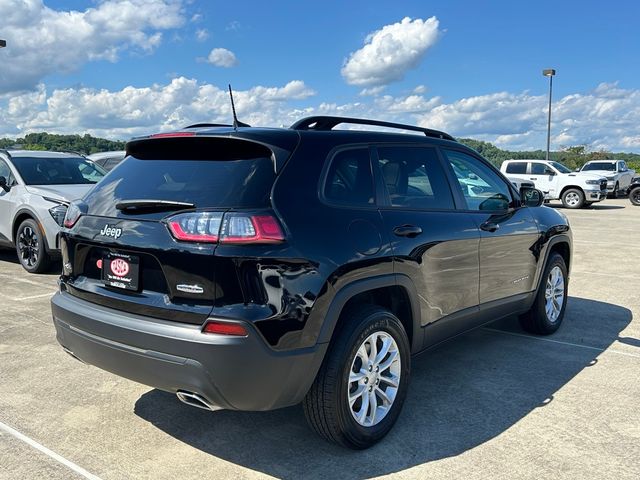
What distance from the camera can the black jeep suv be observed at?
2.66 metres

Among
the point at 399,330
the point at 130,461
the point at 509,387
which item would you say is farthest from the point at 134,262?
the point at 509,387

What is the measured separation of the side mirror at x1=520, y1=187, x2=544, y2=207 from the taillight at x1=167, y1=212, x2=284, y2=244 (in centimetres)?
292

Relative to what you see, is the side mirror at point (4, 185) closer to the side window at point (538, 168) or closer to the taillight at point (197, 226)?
the taillight at point (197, 226)

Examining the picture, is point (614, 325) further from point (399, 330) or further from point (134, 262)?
point (134, 262)

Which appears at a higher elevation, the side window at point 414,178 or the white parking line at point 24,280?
the side window at point 414,178

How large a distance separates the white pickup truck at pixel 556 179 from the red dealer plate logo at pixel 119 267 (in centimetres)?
2001

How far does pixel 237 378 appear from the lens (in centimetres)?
263

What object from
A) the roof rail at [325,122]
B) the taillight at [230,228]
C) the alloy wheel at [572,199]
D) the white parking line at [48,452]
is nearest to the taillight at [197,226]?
the taillight at [230,228]

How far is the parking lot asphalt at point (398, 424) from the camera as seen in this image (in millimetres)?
2971

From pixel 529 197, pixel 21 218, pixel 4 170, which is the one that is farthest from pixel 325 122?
pixel 4 170

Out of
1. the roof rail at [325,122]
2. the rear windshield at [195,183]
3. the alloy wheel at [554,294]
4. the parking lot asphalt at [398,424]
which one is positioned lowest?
the parking lot asphalt at [398,424]

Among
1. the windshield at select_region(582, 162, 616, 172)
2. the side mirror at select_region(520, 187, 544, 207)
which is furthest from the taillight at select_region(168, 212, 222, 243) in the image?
the windshield at select_region(582, 162, 616, 172)

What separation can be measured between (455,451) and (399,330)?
2.32ft

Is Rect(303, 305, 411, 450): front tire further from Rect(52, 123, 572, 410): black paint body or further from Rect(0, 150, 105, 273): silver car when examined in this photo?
Rect(0, 150, 105, 273): silver car
